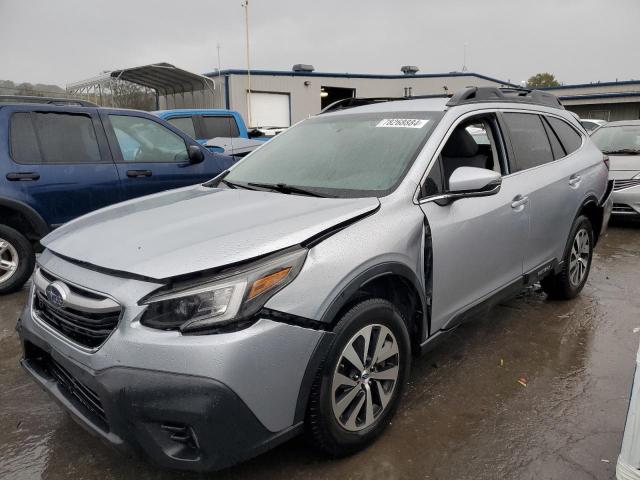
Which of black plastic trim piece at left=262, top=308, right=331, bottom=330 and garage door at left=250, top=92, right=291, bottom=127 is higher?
garage door at left=250, top=92, right=291, bottom=127

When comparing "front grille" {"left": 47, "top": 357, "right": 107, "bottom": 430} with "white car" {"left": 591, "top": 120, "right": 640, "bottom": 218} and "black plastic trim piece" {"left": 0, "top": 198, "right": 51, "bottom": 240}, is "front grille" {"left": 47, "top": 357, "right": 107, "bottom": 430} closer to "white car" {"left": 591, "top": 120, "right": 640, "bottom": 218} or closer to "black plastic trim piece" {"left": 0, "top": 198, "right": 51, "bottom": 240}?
"black plastic trim piece" {"left": 0, "top": 198, "right": 51, "bottom": 240}

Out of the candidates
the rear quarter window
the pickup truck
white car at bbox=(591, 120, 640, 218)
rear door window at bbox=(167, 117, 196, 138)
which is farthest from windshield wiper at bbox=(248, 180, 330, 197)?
rear door window at bbox=(167, 117, 196, 138)

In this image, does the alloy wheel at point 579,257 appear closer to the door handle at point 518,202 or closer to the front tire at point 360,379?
the door handle at point 518,202

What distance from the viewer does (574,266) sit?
4.38 metres

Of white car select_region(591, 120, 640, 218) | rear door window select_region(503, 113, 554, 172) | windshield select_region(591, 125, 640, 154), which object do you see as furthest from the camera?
windshield select_region(591, 125, 640, 154)

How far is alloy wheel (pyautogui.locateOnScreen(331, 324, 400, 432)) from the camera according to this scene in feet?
7.20

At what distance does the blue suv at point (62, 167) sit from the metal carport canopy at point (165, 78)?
1119cm

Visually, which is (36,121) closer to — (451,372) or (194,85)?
(451,372)

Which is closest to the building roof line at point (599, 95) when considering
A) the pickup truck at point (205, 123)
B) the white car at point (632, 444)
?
the pickup truck at point (205, 123)

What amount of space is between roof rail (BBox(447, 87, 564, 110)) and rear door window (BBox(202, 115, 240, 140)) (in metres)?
6.22

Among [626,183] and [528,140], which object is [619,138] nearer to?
[626,183]

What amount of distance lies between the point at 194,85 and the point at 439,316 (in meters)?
17.4

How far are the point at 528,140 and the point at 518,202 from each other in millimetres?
693

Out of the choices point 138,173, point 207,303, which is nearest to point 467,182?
point 207,303
